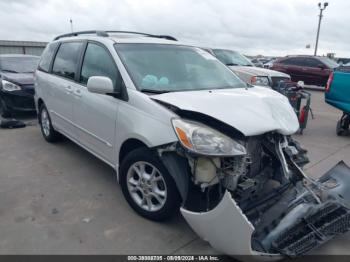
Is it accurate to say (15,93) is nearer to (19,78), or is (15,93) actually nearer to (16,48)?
(19,78)

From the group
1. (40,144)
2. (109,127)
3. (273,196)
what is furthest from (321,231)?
(40,144)

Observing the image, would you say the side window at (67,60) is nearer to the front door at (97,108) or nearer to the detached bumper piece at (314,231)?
the front door at (97,108)

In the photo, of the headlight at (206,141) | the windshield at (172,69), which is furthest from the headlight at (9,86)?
the headlight at (206,141)

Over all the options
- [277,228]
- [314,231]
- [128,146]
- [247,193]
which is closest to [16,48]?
[128,146]

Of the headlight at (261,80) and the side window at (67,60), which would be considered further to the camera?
the headlight at (261,80)

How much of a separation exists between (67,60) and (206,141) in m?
2.97

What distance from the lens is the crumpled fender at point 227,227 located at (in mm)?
2129

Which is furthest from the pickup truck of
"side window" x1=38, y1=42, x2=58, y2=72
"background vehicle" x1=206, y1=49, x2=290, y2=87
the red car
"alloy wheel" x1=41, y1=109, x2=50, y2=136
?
the red car

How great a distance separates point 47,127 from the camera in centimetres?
549

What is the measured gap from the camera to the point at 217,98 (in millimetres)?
2926

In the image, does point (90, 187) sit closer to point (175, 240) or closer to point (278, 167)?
point (175, 240)

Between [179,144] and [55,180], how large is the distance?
7.34 feet

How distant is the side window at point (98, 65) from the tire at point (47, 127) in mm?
1725

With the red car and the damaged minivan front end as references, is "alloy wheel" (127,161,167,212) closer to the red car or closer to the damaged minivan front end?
the damaged minivan front end
